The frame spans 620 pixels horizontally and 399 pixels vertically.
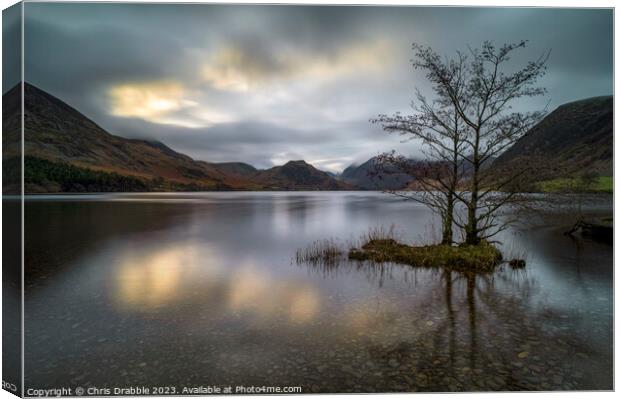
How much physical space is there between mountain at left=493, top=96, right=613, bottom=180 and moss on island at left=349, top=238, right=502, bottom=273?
8.38 ft

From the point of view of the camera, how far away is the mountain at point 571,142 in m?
5.26

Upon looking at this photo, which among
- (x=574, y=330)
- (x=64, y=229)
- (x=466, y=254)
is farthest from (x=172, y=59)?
(x=64, y=229)

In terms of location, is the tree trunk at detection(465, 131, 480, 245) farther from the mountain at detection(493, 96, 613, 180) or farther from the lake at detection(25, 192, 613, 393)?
the lake at detection(25, 192, 613, 393)

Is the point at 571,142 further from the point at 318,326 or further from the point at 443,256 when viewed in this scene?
the point at 318,326

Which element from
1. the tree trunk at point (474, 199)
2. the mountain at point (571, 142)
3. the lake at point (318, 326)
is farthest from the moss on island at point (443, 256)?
the mountain at point (571, 142)

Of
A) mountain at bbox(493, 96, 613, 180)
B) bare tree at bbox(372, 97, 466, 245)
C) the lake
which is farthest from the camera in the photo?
bare tree at bbox(372, 97, 466, 245)

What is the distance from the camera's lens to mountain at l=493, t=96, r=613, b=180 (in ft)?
17.3

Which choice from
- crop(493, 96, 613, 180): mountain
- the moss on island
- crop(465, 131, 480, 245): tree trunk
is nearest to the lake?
the moss on island

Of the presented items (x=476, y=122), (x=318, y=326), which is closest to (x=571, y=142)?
(x=476, y=122)

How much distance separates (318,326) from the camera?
530cm

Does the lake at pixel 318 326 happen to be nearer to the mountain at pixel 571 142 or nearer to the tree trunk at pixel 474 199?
the tree trunk at pixel 474 199

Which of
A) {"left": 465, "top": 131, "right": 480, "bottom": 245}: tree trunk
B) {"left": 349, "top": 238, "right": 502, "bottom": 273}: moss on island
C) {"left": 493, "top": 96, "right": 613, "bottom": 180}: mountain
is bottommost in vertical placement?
{"left": 349, "top": 238, "right": 502, "bottom": 273}: moss on island

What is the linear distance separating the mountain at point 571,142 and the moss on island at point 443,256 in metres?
2.55

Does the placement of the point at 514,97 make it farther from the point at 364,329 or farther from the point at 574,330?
the point at 364,329
